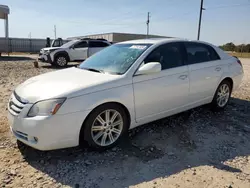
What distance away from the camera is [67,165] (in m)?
3.20

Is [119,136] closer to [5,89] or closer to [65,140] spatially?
[65,140]

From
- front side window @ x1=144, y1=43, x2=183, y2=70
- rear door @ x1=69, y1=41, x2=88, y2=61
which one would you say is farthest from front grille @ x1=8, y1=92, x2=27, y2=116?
rear door @ x1=69, y1=41, x2=88, y2=61

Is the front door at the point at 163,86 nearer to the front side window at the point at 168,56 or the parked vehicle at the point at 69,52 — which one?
the front side window at the point at 168,56

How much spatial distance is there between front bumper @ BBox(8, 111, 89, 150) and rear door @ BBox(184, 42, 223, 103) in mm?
2223

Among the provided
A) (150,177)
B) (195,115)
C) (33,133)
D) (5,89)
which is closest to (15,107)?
(33,133)

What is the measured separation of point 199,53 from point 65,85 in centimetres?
274

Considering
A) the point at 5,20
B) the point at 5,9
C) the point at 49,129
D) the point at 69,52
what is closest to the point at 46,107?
the point at 49,129

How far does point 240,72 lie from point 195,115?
1.59 meters

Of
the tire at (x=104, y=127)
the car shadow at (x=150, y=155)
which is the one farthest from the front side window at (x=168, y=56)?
the car shadow at (x=150, y=155)

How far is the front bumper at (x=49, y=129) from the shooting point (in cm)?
302

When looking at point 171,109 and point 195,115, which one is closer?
point 171,109

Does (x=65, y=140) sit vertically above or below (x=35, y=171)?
above

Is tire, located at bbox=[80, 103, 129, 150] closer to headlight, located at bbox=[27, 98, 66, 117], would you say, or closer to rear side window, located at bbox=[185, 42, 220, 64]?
headlight, located at bbox=[27, 98, 66, 117]

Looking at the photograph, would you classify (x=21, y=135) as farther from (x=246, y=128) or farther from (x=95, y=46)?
(x=95, y=46)
